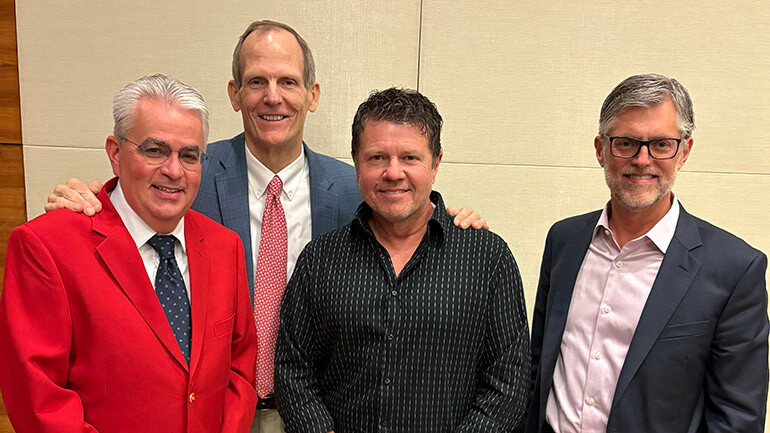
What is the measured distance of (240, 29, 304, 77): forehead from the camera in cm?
191

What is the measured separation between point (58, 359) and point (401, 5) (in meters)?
2.01

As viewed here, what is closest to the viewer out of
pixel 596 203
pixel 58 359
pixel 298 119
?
pixel 58 359

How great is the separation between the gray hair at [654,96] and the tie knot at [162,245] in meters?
1.32

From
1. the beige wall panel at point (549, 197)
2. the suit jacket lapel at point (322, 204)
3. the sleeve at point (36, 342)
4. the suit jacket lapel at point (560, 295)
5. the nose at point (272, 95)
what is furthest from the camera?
the beige wall panel at point (549, 197)

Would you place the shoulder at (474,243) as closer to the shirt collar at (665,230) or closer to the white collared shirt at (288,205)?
the shirt collar at (665,230)

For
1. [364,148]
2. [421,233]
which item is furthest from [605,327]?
[364,148]

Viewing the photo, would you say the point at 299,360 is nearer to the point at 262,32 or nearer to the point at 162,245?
the point at 162,245

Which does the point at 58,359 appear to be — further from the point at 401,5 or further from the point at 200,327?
the point at 401,5

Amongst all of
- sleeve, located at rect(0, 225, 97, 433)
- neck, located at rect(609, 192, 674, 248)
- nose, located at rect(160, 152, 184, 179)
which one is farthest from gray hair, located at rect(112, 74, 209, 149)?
neck, located at rect(609, 192, 674, 248)

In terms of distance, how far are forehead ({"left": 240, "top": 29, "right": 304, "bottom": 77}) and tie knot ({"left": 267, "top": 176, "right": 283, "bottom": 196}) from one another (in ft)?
1.28

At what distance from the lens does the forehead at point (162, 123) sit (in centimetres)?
146

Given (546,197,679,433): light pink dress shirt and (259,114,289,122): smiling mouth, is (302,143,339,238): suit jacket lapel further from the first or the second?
(546,197,679,433): light pink dress shirt

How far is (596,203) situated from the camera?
2.77 m

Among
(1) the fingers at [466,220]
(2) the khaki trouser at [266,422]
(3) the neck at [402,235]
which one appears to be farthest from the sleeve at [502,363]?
(2) the khaki trouser at [266,422]
